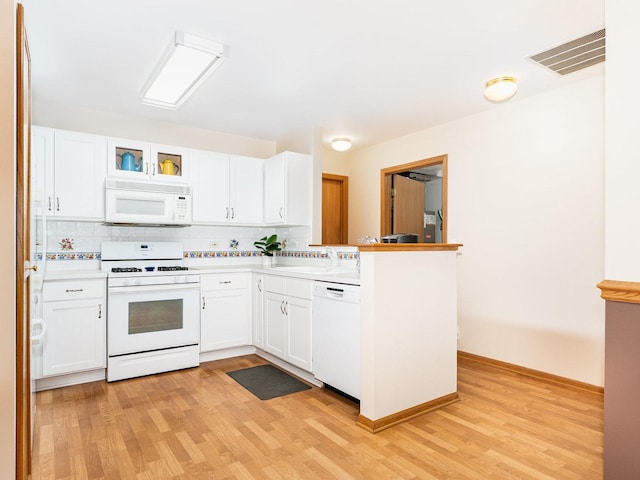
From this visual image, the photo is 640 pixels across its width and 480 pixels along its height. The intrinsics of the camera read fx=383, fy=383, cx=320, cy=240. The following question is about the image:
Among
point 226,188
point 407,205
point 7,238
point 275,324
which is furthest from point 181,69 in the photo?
point 407,205

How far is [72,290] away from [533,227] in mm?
3951

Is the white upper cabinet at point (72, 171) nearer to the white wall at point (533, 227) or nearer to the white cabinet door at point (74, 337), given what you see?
the white cabinet door at point (74, 337)

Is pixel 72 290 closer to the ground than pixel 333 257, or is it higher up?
closer to the ground

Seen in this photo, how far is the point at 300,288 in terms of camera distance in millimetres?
3268

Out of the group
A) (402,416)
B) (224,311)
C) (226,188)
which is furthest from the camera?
(226,188)

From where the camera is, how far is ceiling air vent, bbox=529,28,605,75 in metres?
2.45

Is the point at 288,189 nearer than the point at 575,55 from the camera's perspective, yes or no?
No

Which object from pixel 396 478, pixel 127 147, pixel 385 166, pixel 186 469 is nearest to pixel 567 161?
pixel 385 166

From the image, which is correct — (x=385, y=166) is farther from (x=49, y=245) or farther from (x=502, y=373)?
(x=49, y=245)

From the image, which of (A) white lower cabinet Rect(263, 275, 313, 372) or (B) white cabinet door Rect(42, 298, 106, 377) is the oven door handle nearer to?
(B) white cabinet door Rect(42, 298, 106, 377)

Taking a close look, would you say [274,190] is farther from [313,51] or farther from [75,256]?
[75,256]

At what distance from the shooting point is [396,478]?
190 cm

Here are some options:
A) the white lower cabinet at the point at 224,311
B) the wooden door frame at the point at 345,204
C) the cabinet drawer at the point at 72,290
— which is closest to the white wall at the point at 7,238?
the cabinet drawer at the point at 72,290

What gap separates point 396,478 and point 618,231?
59.5 inches
